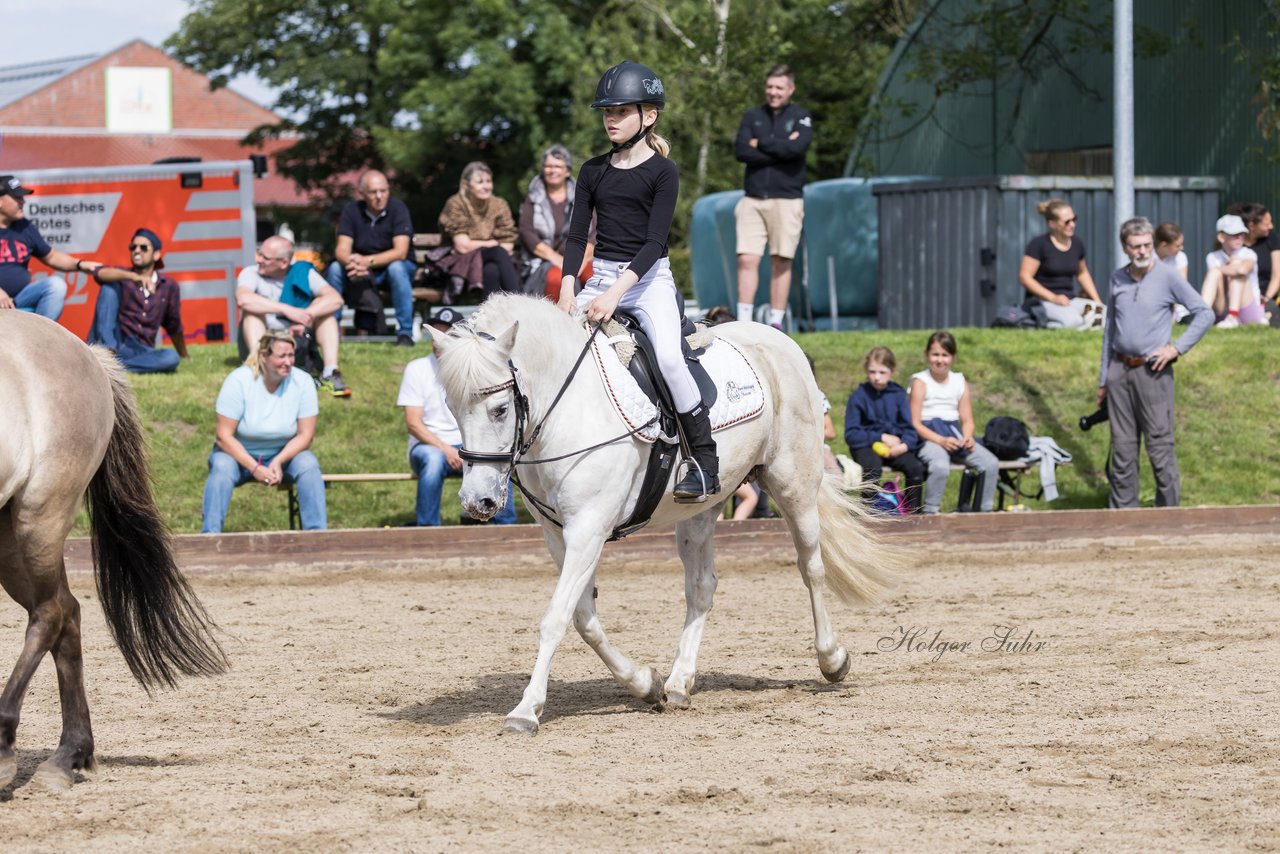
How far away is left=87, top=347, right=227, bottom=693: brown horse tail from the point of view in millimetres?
5746

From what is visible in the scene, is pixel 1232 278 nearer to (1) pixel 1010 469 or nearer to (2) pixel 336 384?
(1) pixel 1010 469

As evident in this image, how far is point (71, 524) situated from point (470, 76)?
29828 mm

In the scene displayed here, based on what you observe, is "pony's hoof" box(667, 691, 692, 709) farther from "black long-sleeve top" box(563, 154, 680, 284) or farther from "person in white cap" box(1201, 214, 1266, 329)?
"person in white cap" box(1201, 214, 1266, 329)

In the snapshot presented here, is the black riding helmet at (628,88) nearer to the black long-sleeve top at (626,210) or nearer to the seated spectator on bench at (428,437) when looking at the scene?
the black long-sleeve top at (626,210)

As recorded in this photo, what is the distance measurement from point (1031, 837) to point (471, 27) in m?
31.9

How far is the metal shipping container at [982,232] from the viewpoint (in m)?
15.9

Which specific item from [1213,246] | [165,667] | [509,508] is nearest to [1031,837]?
[165,667]

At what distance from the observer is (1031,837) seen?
14.8ft

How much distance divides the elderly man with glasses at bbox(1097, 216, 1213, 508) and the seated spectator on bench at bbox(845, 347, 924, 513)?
55.4 inches

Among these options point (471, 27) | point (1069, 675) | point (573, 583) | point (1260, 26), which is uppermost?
point (471, 27)

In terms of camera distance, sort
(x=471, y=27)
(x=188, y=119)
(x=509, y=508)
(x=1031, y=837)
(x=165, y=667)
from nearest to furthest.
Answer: (x=1031, y=837)
(x=165, y=667)
(x=509, y=508)
(x=471, y=27)
(x=188, y=119)

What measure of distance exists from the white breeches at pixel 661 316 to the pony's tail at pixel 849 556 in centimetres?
121

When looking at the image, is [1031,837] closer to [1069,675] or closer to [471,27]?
[1069,675]

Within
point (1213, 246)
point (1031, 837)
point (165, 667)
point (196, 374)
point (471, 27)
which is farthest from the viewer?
point (471, 27)
